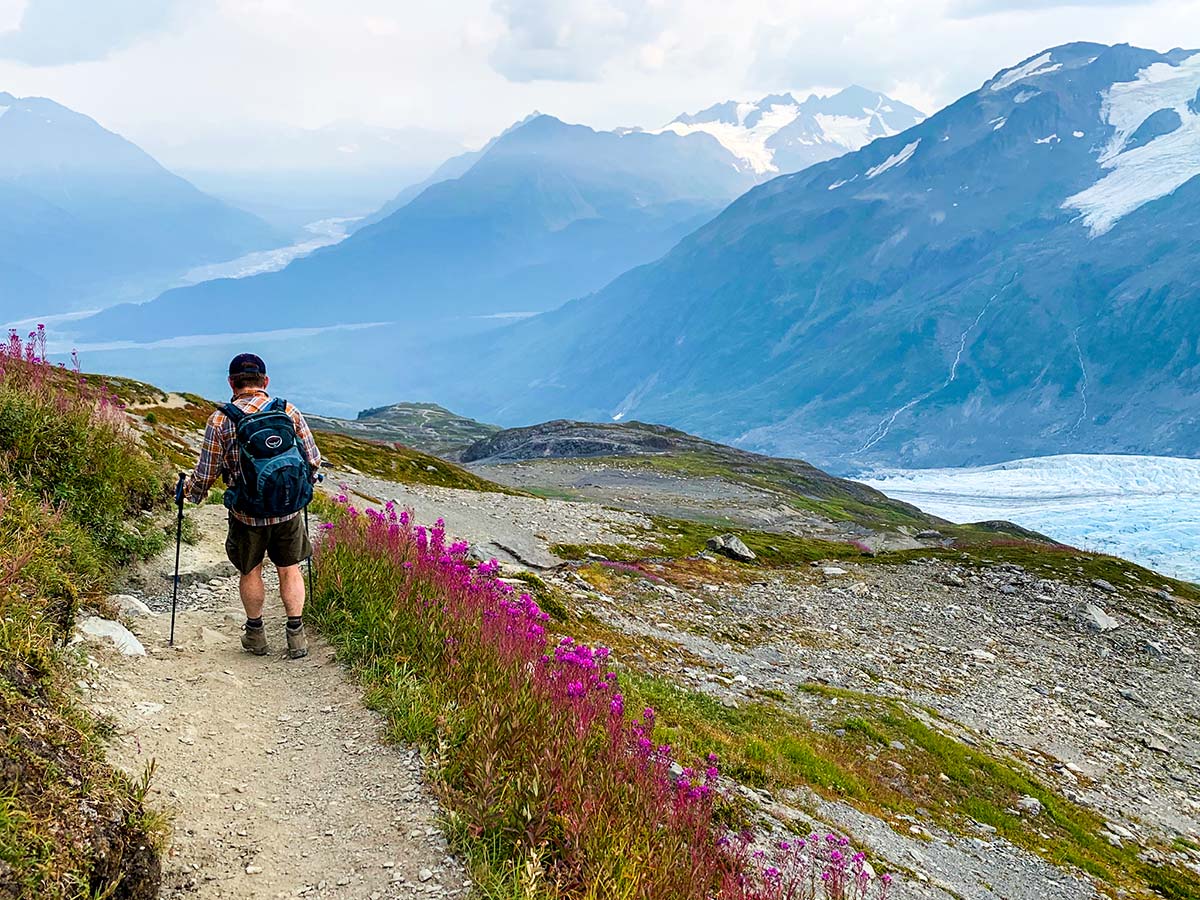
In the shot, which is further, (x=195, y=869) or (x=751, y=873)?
(x=751, y=873)

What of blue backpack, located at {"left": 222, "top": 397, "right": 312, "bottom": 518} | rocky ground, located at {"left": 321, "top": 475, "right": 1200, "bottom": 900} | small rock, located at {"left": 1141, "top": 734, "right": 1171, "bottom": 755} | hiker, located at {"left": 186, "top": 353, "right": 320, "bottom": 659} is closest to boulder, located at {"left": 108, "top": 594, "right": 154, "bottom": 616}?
hiker, located at {"left": 186, "top": 353, "right": 320, "bottom": 659}

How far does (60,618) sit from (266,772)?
102 inches

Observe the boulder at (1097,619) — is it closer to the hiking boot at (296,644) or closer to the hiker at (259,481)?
the hiking boot at (296,644)

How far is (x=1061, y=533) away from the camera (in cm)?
19700

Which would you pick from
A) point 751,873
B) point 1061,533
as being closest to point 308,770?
point 751,873

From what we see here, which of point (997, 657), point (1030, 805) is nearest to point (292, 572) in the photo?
point (1030, 805)

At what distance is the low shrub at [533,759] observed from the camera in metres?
4.62

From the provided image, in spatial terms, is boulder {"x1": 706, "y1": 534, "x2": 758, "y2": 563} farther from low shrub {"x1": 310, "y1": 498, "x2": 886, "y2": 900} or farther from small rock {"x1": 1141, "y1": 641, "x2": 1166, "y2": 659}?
low shrub {"x1": 310, "y1": 498, "x2": 886, "y2": 900}

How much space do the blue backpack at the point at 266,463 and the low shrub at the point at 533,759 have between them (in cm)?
153

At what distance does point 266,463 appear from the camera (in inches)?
294

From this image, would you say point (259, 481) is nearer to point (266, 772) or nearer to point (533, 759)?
point (266, 772)

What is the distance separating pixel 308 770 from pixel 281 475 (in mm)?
2992

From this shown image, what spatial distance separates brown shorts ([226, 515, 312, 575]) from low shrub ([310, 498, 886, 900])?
925mm

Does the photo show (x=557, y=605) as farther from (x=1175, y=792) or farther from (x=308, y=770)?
(x=1175, y=792)
